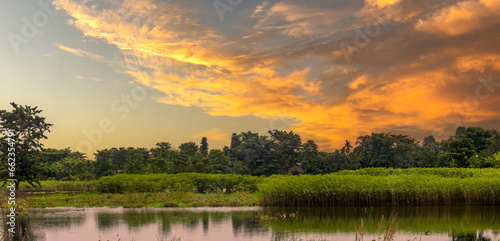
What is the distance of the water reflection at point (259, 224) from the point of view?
21.4 m

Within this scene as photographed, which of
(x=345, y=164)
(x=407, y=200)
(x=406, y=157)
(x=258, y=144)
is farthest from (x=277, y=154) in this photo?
(x=407, y=200)

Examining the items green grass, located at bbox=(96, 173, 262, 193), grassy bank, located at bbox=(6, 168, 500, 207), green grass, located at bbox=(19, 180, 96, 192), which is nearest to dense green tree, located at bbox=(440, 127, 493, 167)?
grassy bank, located at bbox=(6, 168, 500, 207)

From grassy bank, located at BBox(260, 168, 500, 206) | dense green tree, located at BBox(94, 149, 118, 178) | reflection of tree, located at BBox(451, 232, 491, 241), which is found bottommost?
reflection of tree, located at BBox(451, 232, 491, 241)

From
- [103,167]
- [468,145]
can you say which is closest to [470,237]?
[468,145]

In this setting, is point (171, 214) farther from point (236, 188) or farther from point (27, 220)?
point (236, 188)

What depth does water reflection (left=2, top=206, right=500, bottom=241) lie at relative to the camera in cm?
2139

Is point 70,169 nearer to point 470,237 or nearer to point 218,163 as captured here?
point 218,163

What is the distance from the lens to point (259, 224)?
2534 centimetres

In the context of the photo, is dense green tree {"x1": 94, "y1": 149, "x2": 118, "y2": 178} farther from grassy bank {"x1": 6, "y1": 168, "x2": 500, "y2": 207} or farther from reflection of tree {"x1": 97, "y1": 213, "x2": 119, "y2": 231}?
reflection of tree {"x1": 97, "y1": 213, "x2": 119, "y2": 231}

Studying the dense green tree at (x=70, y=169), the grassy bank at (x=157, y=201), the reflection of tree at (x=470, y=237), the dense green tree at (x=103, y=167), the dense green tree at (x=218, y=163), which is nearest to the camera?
the reflection of tree at (x=470, y=237)

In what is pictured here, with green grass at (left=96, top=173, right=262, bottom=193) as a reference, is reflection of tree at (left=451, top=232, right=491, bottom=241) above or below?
below

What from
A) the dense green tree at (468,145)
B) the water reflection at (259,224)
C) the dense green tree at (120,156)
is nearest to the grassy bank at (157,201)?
the water reflection at (259,224)

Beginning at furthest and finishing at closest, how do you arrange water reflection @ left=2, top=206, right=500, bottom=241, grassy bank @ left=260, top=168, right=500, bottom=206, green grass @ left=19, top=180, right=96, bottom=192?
green grass @ left=19, top=180, right=96, bottom=192 < grassy bank @ left=260, top=168, right=500, bottom=206 < water reflection @ left=2, top=206, right=500, bottom=241

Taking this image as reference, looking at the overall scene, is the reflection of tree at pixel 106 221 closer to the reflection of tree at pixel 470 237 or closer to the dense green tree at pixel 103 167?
the reflection of tree at pixel 470 237
